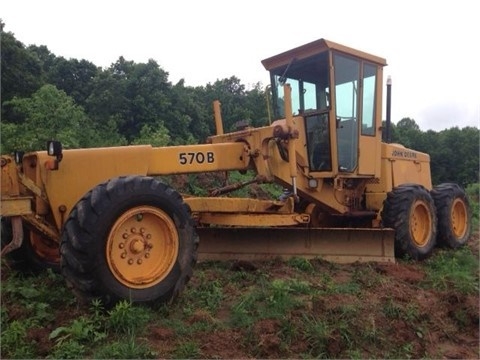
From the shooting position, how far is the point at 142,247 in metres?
4.54

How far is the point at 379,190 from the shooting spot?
8195 mm

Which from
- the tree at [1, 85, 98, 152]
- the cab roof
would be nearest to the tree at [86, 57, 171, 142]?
the tree at [1, 85, 98, 152]

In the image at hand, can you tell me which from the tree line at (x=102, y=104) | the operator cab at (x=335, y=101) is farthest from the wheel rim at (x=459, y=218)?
the tree line at (x=102, y=104)

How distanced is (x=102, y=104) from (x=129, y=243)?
16849 millimetres

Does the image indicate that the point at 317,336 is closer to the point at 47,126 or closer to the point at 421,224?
the point at 421,224

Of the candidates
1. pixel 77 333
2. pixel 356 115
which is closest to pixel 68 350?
pixel 77 333

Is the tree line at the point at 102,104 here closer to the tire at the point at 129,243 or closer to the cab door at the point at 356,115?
the cab door at the point at 356,115

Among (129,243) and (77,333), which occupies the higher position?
(129,243)

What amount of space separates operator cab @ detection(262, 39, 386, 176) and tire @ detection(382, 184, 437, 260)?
2.30 feet

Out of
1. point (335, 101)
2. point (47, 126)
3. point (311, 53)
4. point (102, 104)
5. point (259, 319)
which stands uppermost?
point (102, 104)

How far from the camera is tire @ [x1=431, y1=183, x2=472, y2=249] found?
324 inches

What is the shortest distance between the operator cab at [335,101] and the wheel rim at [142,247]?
129 inches

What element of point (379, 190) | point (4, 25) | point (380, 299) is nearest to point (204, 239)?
point (380, 299)

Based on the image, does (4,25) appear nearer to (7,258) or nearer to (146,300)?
(7,258)
